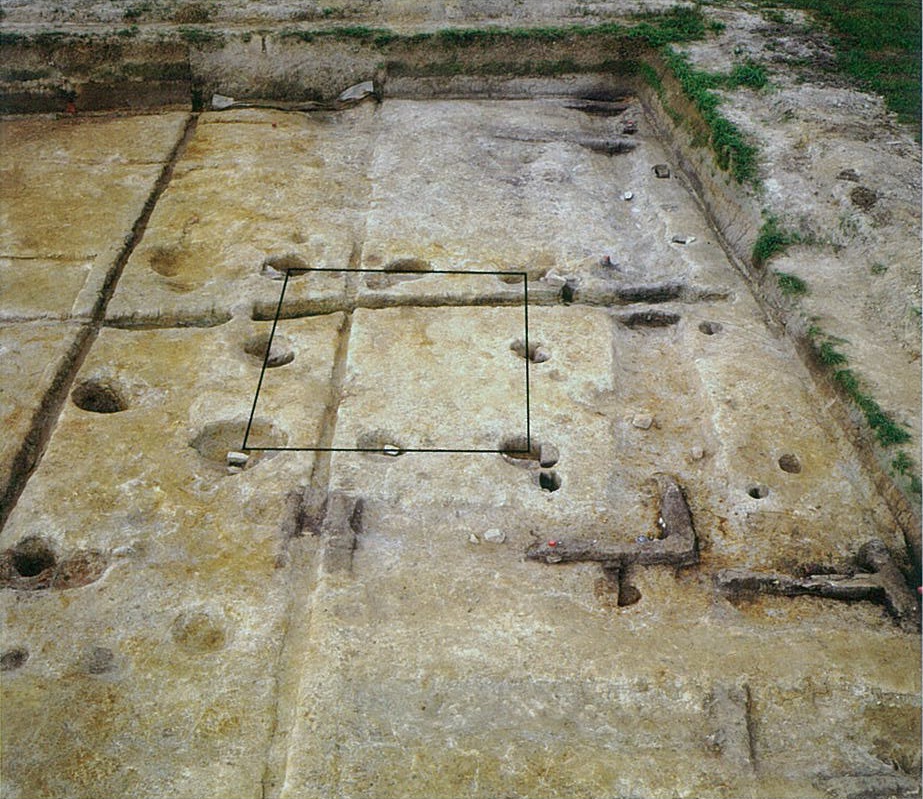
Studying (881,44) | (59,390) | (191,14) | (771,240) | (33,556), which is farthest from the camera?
(191,14)

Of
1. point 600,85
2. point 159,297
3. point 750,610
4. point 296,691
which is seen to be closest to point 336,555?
point 296,691

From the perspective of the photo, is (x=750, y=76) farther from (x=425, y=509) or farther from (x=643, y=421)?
(x=425, y=509)

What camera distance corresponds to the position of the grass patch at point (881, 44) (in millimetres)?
6809

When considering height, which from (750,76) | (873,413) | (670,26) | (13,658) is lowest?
(13,658)

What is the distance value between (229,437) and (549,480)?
160 centimetres

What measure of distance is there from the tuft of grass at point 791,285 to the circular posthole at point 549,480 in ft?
6.29

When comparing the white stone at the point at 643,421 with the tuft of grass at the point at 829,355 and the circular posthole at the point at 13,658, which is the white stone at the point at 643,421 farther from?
the circular posthole at the point at 13,658

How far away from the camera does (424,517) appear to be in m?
4.01

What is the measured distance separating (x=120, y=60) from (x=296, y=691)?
6452 mm

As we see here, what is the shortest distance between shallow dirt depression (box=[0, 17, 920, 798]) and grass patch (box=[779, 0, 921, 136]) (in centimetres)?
168

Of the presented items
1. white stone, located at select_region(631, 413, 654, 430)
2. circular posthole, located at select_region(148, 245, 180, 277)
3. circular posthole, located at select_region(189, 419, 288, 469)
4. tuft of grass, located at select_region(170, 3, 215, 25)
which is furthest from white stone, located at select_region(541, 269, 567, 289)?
tuft of grass, located at select_region(170, 3, 215, 25)

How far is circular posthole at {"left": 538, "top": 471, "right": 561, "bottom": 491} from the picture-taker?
421cm

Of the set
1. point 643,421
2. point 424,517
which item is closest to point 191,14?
point 643,421

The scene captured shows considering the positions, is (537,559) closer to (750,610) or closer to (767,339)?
(750,610)
